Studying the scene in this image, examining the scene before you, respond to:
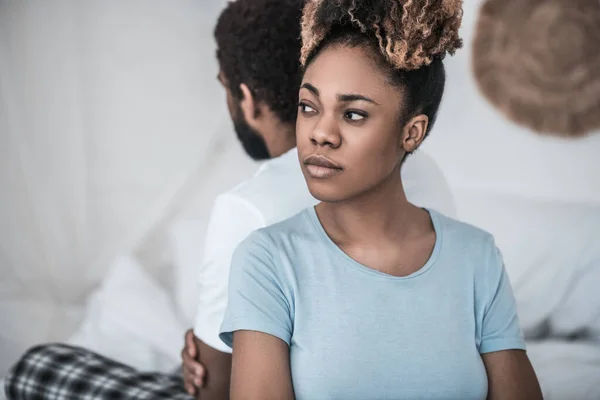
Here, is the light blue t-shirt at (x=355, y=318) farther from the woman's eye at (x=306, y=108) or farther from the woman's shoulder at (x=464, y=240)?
the woman's eye at (x=306, y=108)

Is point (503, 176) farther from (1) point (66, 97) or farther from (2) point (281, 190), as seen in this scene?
(1) point (66, 97)

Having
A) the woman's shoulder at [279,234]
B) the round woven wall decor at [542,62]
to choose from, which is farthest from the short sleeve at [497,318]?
the round woven wall decor at [542,62]

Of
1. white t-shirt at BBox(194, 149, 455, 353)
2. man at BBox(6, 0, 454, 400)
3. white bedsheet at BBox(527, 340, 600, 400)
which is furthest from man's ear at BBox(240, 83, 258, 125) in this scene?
white bedsheet at BBox(527, 340, 600, 400)

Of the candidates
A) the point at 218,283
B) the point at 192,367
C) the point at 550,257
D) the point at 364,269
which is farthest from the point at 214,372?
the point at 550,257

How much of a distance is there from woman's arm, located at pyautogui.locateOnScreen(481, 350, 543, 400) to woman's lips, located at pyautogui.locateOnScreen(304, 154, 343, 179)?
1.09 ft

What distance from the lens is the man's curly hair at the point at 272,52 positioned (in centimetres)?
119

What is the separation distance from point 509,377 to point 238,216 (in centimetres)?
45

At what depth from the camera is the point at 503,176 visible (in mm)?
1414

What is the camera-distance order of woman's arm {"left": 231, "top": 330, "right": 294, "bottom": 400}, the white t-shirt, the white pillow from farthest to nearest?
the white pillow < the white t-shirt < woman's arm {"left": 231, "top": 330, "right": 294, "bottom": 400}

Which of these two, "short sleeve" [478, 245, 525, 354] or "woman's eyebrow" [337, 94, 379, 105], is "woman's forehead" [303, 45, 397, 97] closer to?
"woman's eyebrow" [337, 94, 379, 105]

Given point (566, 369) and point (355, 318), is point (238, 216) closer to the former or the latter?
point (355, 318)

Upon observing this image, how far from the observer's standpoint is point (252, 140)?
1268 millimetres

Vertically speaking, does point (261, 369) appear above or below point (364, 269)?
below

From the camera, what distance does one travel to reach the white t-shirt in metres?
1.08
